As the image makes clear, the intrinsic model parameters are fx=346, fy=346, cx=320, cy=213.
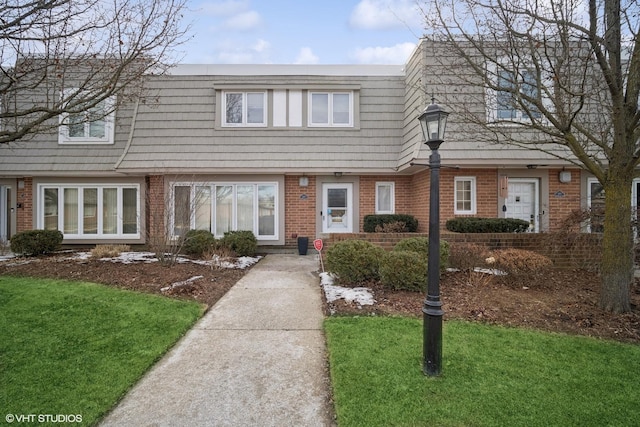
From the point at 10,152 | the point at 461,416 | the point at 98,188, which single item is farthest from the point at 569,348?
the point at 10,152

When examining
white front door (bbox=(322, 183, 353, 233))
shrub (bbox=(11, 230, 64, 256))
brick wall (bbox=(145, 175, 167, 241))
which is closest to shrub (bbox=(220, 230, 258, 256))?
brick wall (bbox=(145, 175, 167, 241))

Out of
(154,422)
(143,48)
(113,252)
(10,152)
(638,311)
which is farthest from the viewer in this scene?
(10,152)

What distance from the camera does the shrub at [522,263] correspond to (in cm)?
630

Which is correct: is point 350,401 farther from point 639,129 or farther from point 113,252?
point 113,252

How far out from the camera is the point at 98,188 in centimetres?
1166

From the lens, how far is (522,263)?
249 inches

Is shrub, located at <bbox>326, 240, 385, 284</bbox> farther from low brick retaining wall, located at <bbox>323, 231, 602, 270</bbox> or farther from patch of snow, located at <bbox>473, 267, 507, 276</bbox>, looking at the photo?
patch of snow, located at <bbox>473, 267, 507, 276</bbox>

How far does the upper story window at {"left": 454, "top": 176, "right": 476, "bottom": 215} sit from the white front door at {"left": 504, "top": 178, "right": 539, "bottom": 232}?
112cm

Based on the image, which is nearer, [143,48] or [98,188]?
[143,48]

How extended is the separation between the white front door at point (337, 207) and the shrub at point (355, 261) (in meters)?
4.76

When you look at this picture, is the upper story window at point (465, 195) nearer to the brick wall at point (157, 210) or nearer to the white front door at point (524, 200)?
the white front door at point (524, 200)

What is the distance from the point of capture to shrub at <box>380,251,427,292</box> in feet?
19.8

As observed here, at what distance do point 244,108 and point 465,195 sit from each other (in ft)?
25.0

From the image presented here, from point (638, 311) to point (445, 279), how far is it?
9.30ft
